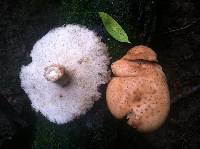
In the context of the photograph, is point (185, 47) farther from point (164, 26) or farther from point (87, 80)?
point (87, 80)

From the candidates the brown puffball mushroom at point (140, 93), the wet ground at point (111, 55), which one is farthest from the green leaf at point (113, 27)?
the brown puffball mushroom at point (140, 93)

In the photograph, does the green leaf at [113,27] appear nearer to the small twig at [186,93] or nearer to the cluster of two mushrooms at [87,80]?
the cluster of two mushrooms at [87,80]

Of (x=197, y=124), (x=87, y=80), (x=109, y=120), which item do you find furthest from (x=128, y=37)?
(x=197, y=124)

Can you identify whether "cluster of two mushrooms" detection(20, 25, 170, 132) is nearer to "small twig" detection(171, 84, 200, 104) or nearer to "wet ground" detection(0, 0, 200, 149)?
"wet ground" detection(0, 0, 200, 149)

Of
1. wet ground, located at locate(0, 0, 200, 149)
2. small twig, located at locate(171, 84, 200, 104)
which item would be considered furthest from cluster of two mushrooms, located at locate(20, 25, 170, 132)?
small twig, located at locate(171, 84, 200, 104)

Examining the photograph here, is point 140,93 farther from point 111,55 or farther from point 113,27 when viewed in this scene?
point 113,27

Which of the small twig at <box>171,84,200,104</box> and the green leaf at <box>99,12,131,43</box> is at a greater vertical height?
the green leaf at <box>99,12,131,43</box>
